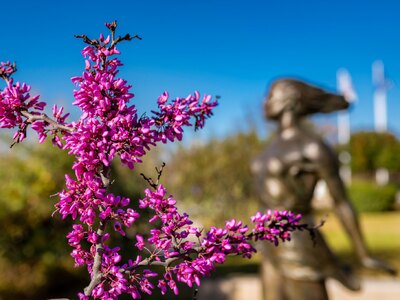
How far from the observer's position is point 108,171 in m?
1.37

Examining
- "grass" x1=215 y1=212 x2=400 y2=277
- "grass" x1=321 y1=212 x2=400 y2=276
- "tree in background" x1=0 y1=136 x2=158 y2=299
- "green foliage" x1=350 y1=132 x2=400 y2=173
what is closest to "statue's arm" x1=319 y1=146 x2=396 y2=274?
"grass" x1=215 y1=212 x2=400 y2=277

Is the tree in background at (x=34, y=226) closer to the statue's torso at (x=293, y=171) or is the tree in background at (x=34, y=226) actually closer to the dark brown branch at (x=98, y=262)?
the statue's torso at (x=293, y=171)

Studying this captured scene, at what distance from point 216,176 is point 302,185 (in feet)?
39.2

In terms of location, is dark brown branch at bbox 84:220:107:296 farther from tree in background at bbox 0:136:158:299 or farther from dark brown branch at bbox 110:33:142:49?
tree in background at bbox 0:136:158:299

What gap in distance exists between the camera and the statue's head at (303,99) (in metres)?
4.17

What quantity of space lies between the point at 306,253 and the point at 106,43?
295 cm

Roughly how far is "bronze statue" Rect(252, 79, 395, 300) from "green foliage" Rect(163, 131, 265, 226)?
35.6 feet

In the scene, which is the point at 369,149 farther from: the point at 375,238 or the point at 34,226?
the point at 34,226

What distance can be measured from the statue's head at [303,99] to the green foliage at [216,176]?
10.9m

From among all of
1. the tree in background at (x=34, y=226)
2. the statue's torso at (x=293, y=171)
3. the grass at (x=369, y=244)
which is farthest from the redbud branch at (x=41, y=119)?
the grass at (x=369, y=244)

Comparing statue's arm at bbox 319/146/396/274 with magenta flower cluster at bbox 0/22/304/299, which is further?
statue's arm at bbox 319/146/396/274

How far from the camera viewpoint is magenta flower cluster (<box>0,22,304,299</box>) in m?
1.29

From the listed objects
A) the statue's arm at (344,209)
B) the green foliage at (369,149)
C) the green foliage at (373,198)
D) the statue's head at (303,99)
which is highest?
the green foliage at (369,149)

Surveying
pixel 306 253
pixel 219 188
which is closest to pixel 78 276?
pixel 306 253
